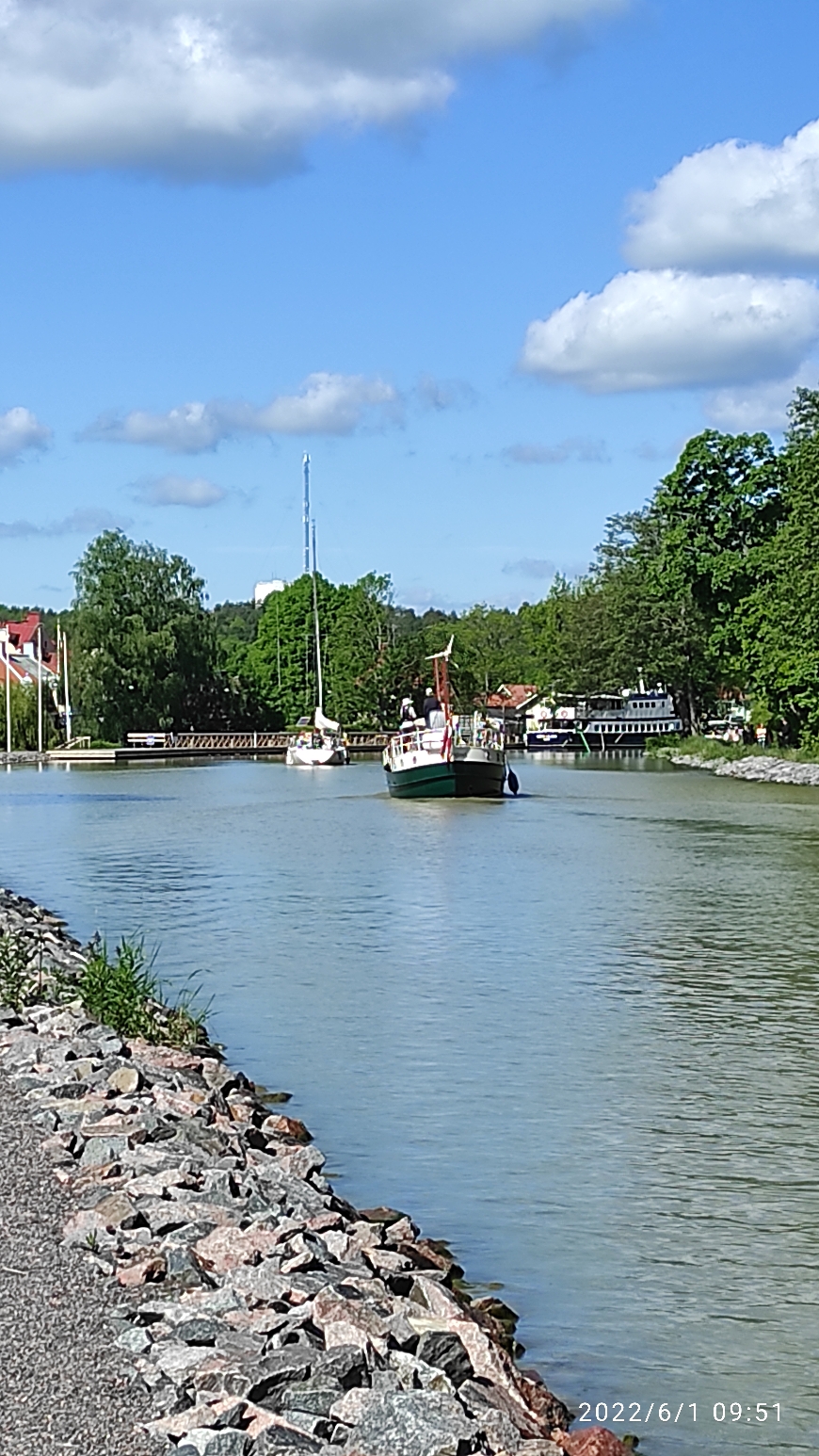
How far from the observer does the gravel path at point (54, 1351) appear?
19.1ft

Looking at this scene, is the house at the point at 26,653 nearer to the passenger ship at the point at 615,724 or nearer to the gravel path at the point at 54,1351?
the passenger ship at the point at 615,724

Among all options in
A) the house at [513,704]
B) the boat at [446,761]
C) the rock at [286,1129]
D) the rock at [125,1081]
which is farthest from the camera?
the house at [513,704]

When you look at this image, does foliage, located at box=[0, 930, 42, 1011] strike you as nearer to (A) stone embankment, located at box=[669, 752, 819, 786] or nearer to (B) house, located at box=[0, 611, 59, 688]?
(A) stone embankment, located at box=[669, 752, 819, 786]

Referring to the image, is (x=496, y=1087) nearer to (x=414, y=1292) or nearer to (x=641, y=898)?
(x=414, y=1292)

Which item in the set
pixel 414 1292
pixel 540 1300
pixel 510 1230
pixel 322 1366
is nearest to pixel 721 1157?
pixel 510 1230

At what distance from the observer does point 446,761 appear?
5841 cm

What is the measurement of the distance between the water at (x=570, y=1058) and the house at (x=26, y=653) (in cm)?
9037

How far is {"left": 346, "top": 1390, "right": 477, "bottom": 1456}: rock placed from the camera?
606 centimetres

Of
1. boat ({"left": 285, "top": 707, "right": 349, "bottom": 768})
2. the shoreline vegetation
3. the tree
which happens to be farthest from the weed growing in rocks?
the tree

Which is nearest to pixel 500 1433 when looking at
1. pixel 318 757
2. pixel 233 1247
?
pixel 233 1247

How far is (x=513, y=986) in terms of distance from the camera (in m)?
19.8

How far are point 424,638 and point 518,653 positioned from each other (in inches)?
1380

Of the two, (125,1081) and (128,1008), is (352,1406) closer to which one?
(125,1081)

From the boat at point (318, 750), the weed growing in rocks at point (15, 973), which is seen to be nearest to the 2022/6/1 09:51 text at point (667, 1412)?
the weed growing in rocks at point (15, 973)
